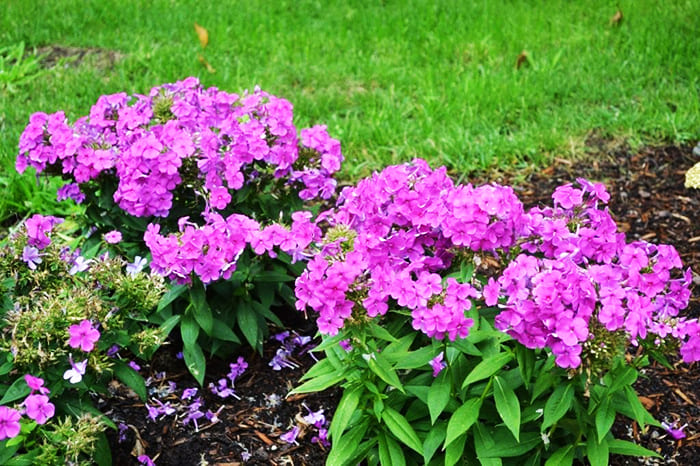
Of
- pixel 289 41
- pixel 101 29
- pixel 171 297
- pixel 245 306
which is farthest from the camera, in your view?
pixel 101 29

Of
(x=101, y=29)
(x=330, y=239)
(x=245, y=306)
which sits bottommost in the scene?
(x=101, y=29)

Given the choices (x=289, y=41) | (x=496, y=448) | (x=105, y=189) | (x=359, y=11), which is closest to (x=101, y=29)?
(x=289, y=41)

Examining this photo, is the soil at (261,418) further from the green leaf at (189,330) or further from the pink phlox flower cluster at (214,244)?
the pink phlox flower cluster at (214,244)

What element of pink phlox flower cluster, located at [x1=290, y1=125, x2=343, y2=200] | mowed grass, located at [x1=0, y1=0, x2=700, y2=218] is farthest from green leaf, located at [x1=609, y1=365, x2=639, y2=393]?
mowed grass, located at [x1=0, y1=0, x2=700, y2=218]

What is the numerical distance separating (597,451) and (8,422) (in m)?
1.55

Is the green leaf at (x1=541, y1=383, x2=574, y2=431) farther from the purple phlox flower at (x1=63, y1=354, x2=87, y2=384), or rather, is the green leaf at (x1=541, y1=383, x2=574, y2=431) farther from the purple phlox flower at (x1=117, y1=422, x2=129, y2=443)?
the purple phlox flower at (x1=117, y1=422, x2=129, y2=443)

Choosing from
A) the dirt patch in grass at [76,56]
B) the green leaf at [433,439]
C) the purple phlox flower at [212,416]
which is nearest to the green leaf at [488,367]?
the green leaf at [433,439]

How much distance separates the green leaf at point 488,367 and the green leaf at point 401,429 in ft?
0.76

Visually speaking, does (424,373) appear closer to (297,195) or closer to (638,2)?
(297,195)

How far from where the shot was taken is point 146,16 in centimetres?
707

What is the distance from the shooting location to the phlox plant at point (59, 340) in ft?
7.45

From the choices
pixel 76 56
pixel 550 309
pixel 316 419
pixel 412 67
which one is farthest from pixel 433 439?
pixel 76 56

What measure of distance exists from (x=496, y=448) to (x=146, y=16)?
5748mm

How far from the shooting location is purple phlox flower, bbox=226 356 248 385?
3.17m
